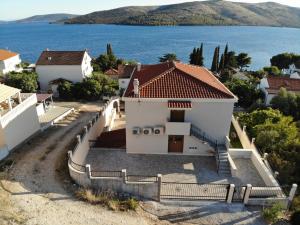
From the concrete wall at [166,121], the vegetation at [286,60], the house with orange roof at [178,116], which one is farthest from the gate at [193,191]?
the vegetation at [286,60]

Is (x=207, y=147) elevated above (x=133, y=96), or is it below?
below

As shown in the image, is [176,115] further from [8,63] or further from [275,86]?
[8,63]

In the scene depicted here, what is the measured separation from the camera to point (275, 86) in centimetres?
4162

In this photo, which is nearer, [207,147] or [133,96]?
[133,96]

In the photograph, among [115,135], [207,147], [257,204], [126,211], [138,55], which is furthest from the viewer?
[138,55]

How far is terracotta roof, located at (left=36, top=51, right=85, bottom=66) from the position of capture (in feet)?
153

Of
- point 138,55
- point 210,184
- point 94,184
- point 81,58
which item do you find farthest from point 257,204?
point 138,55

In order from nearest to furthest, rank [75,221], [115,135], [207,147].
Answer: [75,221]
[207,147]
[115,135]

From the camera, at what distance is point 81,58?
154 feet

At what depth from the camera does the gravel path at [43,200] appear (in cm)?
1476

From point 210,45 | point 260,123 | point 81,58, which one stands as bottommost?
point 210,45

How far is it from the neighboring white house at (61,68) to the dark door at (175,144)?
28.4m

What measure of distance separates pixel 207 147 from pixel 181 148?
215 centimetres

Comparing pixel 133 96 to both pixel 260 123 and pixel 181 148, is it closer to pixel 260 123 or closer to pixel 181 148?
pixel 181 148
